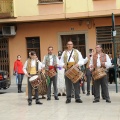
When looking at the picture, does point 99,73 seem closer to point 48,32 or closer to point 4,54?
point 48,32

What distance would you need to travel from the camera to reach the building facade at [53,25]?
24641 mm

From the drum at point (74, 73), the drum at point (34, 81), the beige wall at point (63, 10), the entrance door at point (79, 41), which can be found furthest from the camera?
the entrance door at point (79, 41)

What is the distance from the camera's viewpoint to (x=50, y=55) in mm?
14234

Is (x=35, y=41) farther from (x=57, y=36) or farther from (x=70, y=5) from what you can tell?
(x=70, y=5)

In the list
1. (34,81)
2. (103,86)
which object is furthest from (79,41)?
(34,81)

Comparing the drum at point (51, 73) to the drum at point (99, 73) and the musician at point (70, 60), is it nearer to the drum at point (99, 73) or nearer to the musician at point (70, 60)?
the musician at point (70, 60)

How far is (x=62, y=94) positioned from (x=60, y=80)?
1.74 feet

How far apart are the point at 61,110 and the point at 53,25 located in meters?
14.8

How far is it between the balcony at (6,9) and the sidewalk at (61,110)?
12023 mm

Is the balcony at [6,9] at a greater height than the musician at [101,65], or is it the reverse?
the balcony at [6,9]

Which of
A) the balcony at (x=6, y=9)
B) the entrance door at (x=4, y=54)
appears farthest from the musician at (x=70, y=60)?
the entrance door at (x=4, y=54)

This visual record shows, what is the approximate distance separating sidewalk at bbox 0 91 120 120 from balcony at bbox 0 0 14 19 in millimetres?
12023

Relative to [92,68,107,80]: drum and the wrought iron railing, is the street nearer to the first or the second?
[92,68,107,80]: drum

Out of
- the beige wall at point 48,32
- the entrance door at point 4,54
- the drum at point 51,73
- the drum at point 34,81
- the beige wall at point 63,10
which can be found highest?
the beige wall at point 63,10
